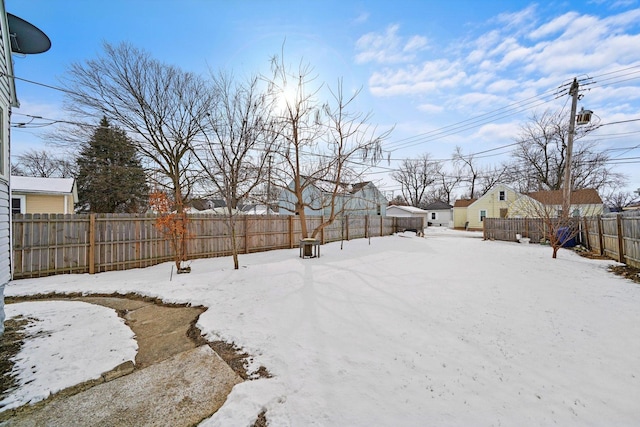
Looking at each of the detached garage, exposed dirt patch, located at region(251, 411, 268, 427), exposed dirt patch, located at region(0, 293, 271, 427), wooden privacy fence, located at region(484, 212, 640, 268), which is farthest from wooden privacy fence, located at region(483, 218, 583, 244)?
exposed dirt patch, located at region(251, 411, 268, 427)

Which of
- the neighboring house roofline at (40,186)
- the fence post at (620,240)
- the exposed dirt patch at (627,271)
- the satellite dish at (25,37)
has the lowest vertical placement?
the exposed dirt patch at (627,271)

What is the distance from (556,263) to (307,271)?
7.75 meters

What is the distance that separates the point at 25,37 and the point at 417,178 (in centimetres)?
4261

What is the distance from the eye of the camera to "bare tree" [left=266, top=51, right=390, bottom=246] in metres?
8.77

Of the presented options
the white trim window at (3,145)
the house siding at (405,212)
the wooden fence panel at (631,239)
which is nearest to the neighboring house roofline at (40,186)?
the white trim window at (3,145)

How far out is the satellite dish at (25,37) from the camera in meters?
4.27

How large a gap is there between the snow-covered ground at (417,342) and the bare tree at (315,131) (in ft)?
15.5

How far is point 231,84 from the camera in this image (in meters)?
8.51

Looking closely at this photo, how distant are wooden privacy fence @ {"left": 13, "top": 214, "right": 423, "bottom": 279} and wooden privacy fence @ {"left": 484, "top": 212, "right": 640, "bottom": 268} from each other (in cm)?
1102

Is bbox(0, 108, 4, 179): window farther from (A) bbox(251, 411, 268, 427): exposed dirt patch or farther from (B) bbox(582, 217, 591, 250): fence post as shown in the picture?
(B) bbox(582, 217, 591, 250): fence post

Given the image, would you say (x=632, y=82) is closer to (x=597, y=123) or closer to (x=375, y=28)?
(x=597, y=123)

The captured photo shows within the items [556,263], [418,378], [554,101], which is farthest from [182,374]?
[554,101]

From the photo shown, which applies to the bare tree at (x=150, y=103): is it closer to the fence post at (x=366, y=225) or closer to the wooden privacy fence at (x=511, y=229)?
the fence post at (x=366, y=225)

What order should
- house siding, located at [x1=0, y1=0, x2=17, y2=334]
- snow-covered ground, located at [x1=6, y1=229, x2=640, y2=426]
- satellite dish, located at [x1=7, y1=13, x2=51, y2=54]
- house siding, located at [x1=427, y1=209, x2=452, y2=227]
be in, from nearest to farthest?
snow-covered ground, located at [x1=6, y1=229, x2=640, y2=426] → house siding, located at [x1=0, y1=0, x2=17, y2=334] → satellite dish, located at [x1=7, y1=13, x2=51, y2=54] → house siding, located at [x1=427, y1=209, x2=452, y2=227]
